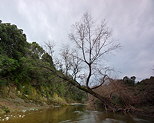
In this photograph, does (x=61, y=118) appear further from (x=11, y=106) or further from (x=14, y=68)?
(x=14, y=68)

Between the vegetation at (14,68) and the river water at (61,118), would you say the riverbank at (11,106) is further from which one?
the river water at (61,118)

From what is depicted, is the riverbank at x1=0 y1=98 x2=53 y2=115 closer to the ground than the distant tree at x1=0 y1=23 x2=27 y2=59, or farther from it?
closer to the ground

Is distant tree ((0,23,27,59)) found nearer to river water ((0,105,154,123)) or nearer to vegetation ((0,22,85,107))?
vegetation ((0,22,85,107))

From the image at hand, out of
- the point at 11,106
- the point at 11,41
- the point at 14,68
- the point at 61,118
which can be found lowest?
the point at 61,118

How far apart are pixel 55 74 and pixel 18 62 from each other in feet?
88.9

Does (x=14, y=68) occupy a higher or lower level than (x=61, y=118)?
higher

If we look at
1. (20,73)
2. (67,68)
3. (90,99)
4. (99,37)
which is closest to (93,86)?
(90,99)

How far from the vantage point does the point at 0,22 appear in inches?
1283

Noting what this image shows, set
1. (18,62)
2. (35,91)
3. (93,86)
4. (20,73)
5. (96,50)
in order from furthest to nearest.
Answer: (35,91)
(20,73)
(18,62)
(96,50)
(93,86)

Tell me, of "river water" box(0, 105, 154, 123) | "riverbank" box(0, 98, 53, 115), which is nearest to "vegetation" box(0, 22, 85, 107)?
"riverbank" box(0, 98, 53, 115)

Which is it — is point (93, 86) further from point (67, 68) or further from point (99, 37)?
point (99, 37)

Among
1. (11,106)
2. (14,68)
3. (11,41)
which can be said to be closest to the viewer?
(11,106)

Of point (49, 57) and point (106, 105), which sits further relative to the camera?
point (49, 57)

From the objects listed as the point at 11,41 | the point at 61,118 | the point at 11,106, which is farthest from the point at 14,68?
the point at 61,118
